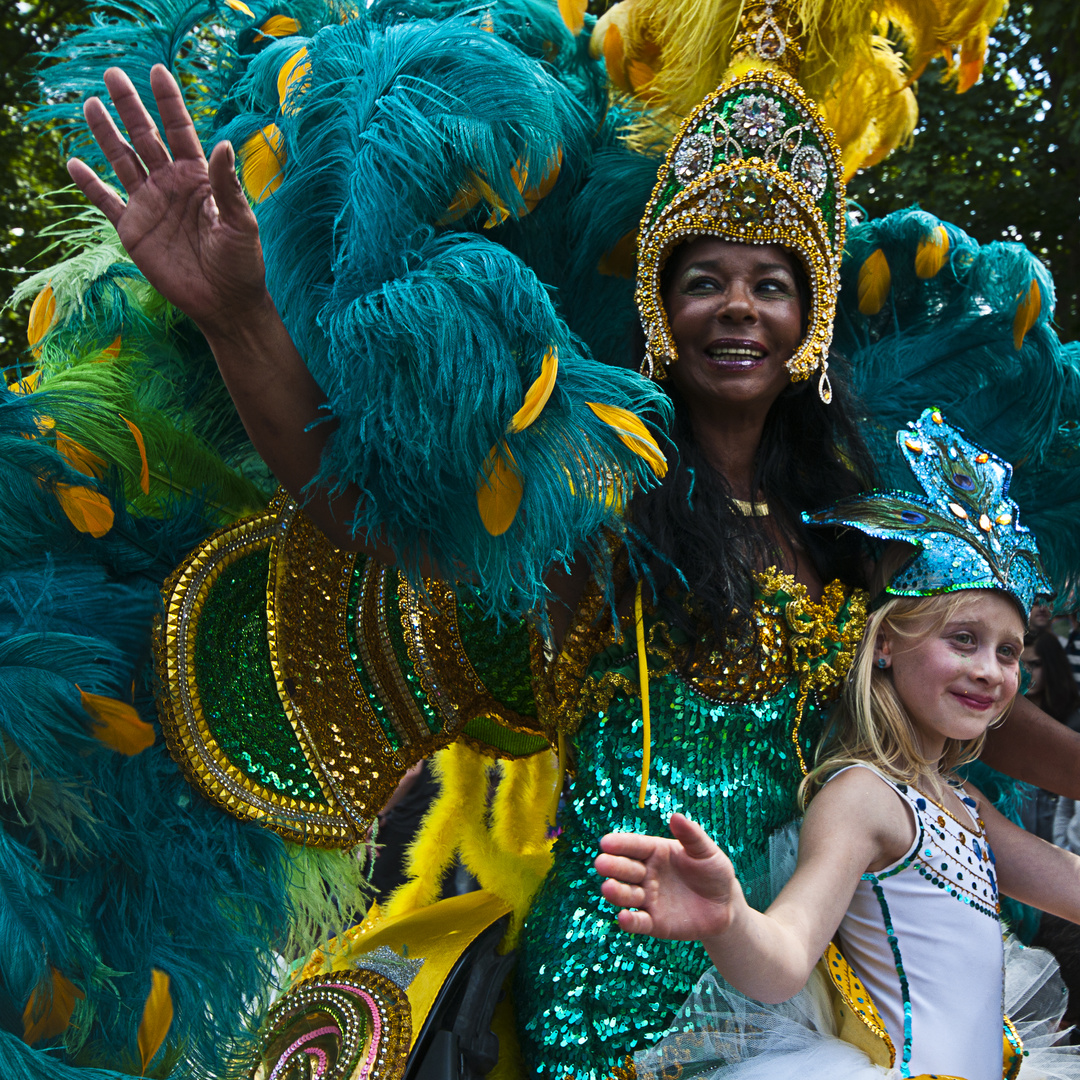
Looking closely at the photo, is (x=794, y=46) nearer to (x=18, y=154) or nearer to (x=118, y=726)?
(x=118, y=726)

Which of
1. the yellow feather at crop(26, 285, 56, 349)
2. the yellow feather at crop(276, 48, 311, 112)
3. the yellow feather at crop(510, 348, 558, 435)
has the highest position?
the yellow feather at crop(276, 48, 311, 112)

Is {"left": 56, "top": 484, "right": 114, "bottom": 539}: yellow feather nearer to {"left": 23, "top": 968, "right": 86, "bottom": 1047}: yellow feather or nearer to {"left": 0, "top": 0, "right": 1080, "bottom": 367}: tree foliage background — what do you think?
{"left": 23, "top": 968, "right": 86, "bottom": 1047}: yellow feather

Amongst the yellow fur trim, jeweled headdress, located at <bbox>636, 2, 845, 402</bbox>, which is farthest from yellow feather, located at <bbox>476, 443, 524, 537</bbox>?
the yellow fur trim

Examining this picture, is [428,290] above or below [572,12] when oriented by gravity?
below

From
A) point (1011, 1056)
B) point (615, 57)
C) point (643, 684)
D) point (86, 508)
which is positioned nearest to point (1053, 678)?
point (1011, 1056)

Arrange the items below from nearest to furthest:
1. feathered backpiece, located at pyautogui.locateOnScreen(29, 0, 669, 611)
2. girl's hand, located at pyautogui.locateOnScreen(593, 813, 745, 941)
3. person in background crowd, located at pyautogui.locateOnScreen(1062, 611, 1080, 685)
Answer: girl's hand, located at pyautogui.locateOnScreen(593, 813, 745, 941)
feathered backpiece, located at pyautogui.locateOnScreen(29, 0, 669, 611)
person in background crowd, located at pyautogui.locateOnScreen(1062, 611, 1080, 685)

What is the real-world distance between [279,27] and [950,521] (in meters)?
1.37

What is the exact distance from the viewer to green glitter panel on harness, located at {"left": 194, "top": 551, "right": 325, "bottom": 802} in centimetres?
180

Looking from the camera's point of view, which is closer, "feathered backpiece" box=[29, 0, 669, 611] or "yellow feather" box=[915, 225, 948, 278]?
"feathered backpiece" box=[29, 0, 669, 611]

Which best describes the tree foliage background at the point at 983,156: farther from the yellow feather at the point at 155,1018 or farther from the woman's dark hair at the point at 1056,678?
the yellow feather at the point at 155,1018

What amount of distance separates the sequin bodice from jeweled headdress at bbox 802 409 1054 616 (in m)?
0.16

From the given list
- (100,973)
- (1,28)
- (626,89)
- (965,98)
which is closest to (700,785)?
(100,973)

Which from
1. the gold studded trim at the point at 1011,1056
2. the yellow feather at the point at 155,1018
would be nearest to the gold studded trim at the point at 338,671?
the yellow feather at the point at 155,1018

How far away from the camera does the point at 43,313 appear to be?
1.89 m
